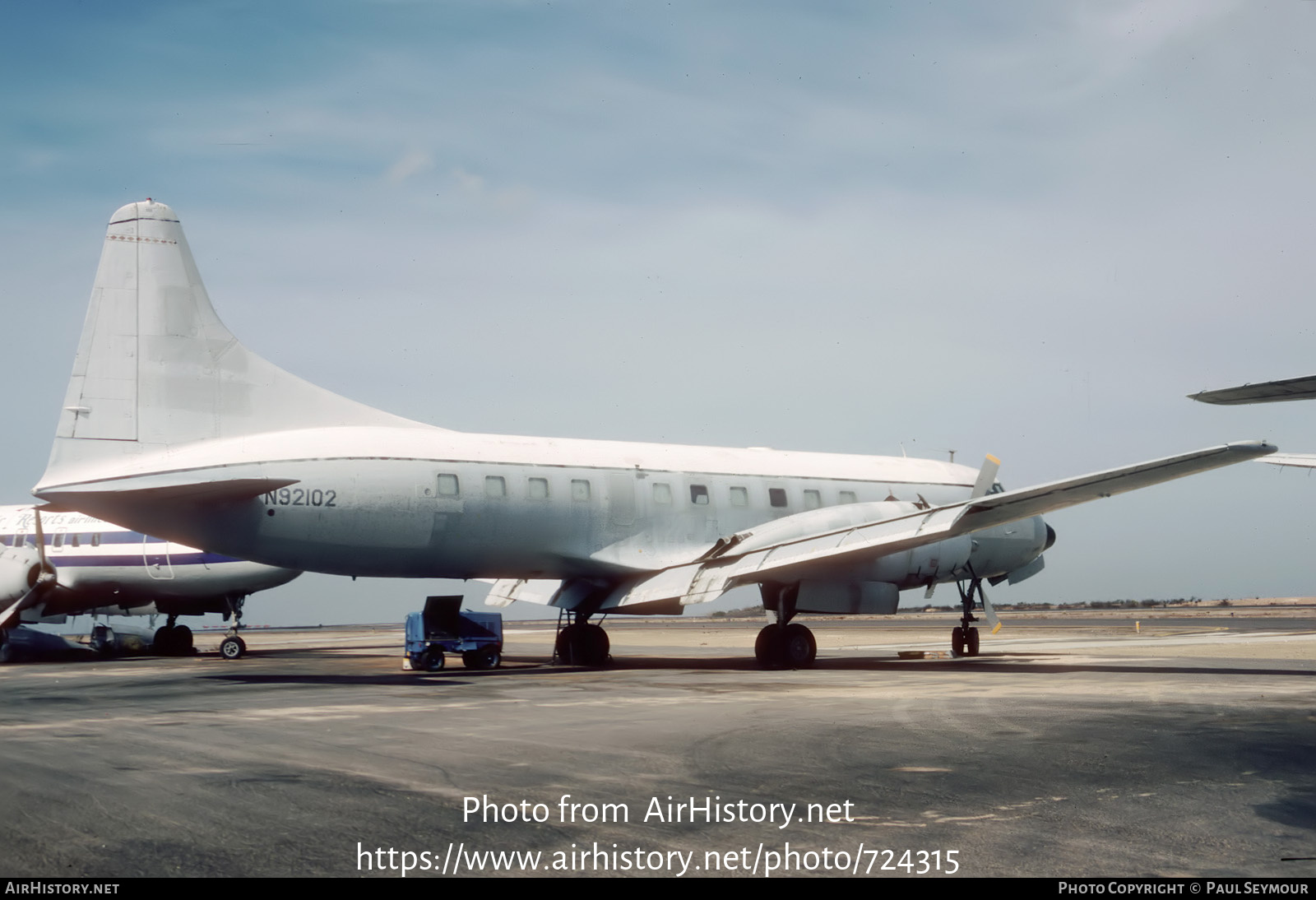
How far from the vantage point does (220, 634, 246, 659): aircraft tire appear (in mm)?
33094

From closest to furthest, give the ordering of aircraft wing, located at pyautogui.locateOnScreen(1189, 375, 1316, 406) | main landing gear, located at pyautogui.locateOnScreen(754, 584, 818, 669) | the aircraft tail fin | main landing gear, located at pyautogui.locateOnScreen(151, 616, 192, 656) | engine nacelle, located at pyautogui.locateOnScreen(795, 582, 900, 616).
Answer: aircraft wing, located at pyautogui.locateOnScreen(1189, 375, 1316, 406) → the aircraft tail fin → engine nacelle, located at pyautogui.locateOnScreen(795, 582, 900, 616) → main landing gear, located at pyautogui.locateOnScreen(754, 584, 818, 669) → main landing gear, located at pyautogui.locateOnScreen(151, 616, 192, 656)

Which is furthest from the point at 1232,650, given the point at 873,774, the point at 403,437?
the point at 873,774

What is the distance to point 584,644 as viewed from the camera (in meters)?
27.6

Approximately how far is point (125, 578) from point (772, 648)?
22.2m

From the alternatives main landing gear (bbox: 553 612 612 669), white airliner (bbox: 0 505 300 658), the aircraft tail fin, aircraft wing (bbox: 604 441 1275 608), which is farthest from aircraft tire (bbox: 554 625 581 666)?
white airliner (bbox: 0 505 300 658)

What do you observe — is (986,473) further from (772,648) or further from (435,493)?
(435,493)

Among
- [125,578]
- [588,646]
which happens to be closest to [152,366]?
[588,646]

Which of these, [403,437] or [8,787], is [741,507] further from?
[8,787]

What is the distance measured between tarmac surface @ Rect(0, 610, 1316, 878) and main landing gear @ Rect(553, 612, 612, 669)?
789 cm

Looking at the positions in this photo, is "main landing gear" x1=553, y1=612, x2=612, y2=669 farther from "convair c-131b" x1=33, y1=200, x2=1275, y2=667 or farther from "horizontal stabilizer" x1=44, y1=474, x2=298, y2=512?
"horizontal stabilizer" x1=44, y1=474, x2=298, y2=512

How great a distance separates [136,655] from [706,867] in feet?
117

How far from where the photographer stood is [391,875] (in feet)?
20.4

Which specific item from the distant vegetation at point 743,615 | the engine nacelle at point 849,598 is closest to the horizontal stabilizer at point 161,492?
the engine nacelle at point 849,598
